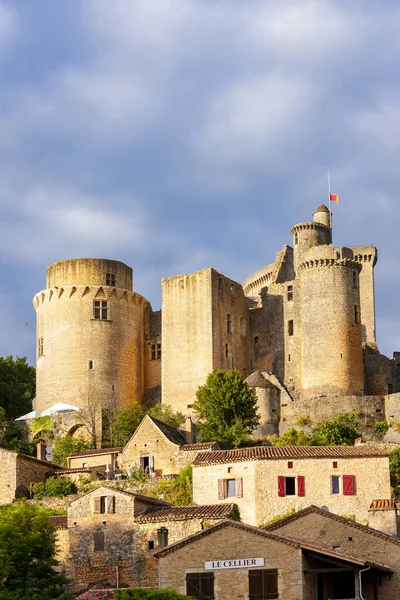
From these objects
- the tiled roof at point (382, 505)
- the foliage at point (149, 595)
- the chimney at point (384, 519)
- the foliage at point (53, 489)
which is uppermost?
the foliage at point (53, 489)

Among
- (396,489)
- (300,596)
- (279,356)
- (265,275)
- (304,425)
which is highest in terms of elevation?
(265,275)

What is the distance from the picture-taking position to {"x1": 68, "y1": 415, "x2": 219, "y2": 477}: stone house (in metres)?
70.2

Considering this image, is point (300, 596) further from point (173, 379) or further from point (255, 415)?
point (173, 379)

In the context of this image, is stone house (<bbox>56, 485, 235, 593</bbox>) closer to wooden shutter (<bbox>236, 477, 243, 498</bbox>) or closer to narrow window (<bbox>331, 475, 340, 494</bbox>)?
wooden shutter (<bbox>236, 477, 243, 498</bbox>)

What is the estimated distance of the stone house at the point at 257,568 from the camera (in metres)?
45.9

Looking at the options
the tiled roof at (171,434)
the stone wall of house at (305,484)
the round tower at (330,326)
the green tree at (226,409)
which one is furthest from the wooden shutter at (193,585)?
the round tower at (330,326)

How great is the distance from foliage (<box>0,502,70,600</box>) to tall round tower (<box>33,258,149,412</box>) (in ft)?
108

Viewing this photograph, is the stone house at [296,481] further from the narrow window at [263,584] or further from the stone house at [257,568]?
the narrow window at [263,584]

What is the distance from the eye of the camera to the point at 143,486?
69000 millimetres

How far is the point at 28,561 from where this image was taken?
166 ft

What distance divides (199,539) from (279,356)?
41.9 metres

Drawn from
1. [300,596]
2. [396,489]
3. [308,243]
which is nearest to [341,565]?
[300,596]

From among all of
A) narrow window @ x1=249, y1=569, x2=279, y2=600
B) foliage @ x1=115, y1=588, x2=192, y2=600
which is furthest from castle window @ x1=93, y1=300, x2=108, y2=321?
narrow window @ x1=249, y1=569, x2=279, y2=600

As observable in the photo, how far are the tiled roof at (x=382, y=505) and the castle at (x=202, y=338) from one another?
77.1ft
